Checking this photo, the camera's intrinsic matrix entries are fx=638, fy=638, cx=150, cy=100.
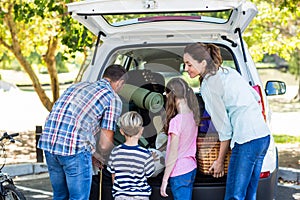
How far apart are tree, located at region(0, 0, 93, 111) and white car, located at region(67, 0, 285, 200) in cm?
336

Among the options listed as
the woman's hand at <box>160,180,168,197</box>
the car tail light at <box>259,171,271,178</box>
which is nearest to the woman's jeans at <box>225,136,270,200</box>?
the car tail light at <box>259,171,271,178</box>

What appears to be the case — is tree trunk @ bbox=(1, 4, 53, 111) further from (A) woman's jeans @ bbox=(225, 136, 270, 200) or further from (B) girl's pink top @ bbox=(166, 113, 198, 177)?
(A) woman's jeans @ bbox=(225, 136, 270, 200)

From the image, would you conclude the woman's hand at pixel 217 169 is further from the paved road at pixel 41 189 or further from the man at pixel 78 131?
the paved road at pixel 41 189

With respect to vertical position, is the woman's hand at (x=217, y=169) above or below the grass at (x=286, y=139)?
below

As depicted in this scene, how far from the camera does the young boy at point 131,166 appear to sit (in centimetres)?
504

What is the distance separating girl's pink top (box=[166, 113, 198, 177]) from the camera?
198 inches

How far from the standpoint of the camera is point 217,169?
495cm

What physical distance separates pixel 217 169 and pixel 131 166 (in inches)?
26.7

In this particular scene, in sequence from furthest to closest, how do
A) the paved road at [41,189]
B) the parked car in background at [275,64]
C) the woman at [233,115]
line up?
the parked car in background at [275,64] → the paved road at [41,189] → the woman at [233,115]

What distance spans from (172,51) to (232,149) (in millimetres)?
2009

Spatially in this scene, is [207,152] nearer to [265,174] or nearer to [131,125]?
[265,174]

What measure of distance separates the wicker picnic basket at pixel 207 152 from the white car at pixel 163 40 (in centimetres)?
12

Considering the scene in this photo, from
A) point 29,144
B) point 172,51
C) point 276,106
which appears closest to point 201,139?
point 172,51

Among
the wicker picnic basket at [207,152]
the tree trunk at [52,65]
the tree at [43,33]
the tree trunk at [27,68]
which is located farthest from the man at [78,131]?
the tree trunk at [52,65]
